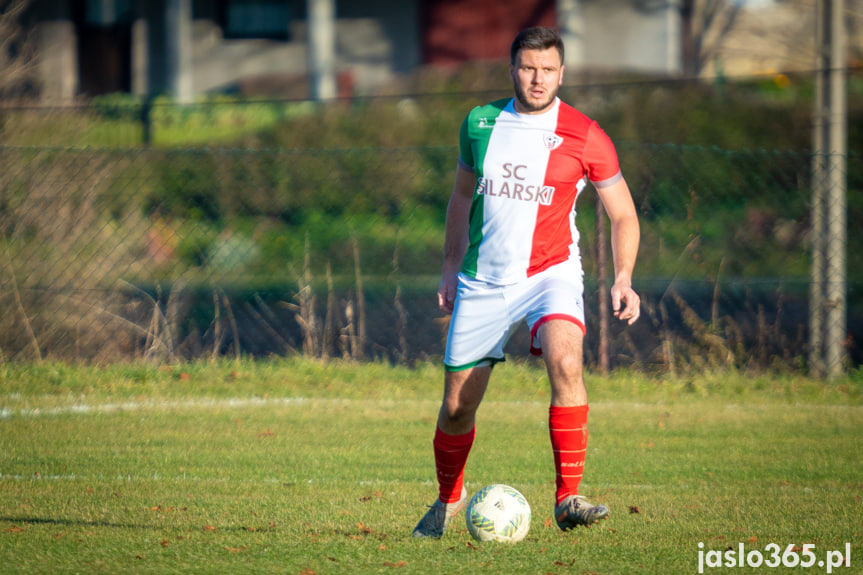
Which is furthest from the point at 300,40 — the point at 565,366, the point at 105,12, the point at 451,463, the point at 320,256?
the point at 565,366

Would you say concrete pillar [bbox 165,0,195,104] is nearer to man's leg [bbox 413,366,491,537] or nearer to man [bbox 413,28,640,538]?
man [bbox 413,28,640,538]

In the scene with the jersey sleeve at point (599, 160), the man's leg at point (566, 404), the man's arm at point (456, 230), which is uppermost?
the jersey sleeve at point (599, 160)

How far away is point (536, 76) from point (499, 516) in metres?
1.95

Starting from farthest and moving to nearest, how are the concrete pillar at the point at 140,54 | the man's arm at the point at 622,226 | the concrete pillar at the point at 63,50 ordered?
the concrete pillar at the point at 140,54 → the concrete pillar at the point at 63,50 → the man's arm at the point at 622,226

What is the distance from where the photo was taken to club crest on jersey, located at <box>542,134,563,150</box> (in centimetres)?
458

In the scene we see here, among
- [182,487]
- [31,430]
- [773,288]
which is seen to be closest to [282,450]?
[182,487]

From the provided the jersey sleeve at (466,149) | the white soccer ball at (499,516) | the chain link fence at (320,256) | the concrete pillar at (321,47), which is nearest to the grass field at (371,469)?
the white soccer ball at (499,516)

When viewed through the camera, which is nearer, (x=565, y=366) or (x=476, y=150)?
(x=565, y=366)

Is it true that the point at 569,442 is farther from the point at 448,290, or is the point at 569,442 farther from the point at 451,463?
the point at 448,290

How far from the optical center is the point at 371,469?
6074mm

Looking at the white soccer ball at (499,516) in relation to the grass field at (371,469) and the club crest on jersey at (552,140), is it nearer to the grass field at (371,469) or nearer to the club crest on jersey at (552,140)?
the grass field at (371,469)

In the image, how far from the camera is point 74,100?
11.5m

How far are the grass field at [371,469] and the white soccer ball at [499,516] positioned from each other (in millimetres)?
72

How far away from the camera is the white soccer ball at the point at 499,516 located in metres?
4.42
